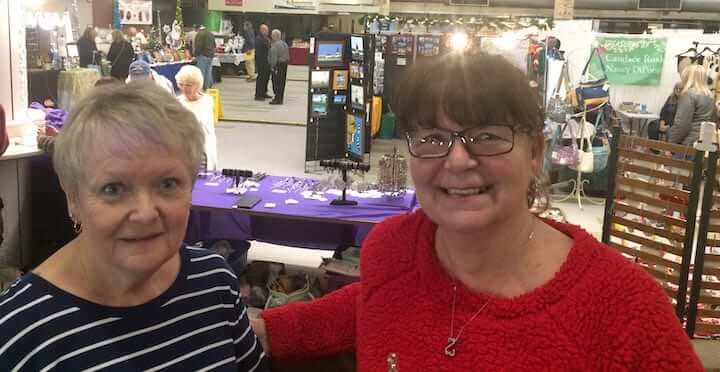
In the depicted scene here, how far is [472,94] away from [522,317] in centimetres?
43

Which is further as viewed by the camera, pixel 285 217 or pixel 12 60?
pixel 12 60

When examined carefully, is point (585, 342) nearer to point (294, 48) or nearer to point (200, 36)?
point (200, 36)

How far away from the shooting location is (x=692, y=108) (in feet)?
23.1

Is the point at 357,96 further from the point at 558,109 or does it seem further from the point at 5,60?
the point at 5,60

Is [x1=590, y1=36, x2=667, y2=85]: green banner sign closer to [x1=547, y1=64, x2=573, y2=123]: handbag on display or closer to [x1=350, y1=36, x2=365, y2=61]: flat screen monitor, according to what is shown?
[x1=547, y1=64, x2=573, y2=123]: handbag on display

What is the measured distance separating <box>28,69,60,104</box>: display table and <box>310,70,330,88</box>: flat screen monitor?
12.9 feet

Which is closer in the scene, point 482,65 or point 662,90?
point 482,65

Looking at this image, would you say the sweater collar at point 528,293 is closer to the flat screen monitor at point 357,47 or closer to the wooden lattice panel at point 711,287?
the wooden lattice panel at point 711,287

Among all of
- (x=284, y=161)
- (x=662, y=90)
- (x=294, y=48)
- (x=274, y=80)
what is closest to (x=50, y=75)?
(x=284, y=161)

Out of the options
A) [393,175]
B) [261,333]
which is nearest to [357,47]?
[393,175]

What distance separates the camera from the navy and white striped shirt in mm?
1229

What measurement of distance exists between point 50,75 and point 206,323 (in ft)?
30.5

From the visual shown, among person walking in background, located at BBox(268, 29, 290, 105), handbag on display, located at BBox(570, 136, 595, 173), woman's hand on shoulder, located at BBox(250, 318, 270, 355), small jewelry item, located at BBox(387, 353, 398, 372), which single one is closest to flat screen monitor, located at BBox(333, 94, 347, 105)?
handbag on display, located at BBox(570, 136, 595, 173)

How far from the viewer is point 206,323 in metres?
1.47
